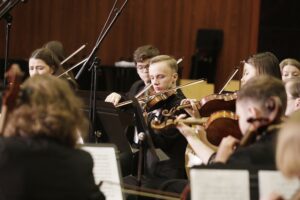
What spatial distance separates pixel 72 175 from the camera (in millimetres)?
2250

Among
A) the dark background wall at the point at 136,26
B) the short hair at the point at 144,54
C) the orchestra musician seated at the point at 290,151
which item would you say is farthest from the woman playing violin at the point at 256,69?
the dark background wall at the point at 136,26

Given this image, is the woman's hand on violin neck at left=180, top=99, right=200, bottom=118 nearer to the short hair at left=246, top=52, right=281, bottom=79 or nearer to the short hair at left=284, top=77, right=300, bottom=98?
the short hair at left=246, top=52, right=281, bottom=79

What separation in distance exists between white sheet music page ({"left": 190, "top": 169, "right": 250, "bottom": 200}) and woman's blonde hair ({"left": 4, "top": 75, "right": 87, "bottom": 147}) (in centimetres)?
46

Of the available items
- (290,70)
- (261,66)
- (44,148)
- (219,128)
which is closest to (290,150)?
(44,148)

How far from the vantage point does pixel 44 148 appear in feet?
7.20

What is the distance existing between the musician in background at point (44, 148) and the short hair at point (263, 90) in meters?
0.67

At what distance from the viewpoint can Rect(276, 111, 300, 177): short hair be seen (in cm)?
184

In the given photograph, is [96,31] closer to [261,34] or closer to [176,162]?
[261,34]

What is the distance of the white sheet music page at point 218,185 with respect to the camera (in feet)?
7.07

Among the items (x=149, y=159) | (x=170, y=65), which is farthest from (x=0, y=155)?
(x=170, y=65)

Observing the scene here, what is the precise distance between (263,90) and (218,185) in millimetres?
517

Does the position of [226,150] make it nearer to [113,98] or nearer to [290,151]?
[290,151]

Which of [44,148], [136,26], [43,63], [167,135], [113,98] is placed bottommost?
[167,135]

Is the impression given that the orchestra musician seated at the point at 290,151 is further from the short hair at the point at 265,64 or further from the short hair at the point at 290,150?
the short hair at the point at 265,64
